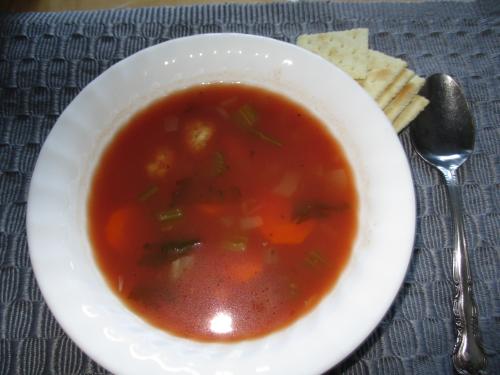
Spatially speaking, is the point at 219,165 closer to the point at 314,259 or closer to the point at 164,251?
the point at 164,251

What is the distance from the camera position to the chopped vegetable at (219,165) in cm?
175

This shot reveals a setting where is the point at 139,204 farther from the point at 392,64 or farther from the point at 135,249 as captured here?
the point at 392,64

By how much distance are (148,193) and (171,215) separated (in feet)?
0.39

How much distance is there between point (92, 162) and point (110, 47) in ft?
2.40

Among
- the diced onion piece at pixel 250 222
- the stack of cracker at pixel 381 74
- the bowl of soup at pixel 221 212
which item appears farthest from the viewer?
the stack of cracker at pixel 381 74

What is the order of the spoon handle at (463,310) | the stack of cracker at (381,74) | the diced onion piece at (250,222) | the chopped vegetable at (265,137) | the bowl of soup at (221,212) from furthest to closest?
the stack of cracker at (381,74)
the chopped vegetable at (265,137)
the diced onion piece at (250,222)
the spoon handle at (463,310)
the bowl of soup at (221,212)

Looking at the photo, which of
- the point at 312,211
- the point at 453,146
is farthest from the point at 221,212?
the point at 453,146

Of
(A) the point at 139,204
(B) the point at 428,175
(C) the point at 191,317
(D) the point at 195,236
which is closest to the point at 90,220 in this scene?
(A) the point at 139,204

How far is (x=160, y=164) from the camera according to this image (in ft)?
5.76

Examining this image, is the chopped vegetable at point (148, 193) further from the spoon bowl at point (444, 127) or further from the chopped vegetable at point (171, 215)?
the spoon bowl at point (444, 127)

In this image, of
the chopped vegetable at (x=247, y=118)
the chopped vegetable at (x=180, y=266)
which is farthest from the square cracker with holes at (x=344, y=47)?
the chopped vegetable at (x=180, y=266)

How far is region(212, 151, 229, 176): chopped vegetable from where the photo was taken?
1747 millimetres

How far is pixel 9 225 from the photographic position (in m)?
1.79

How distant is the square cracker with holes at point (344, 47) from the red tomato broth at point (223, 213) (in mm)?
341
